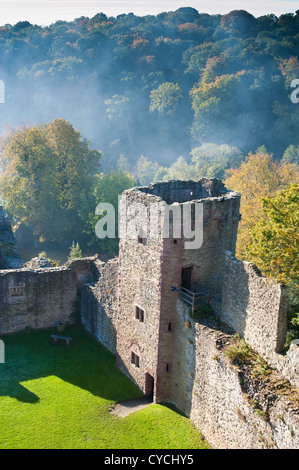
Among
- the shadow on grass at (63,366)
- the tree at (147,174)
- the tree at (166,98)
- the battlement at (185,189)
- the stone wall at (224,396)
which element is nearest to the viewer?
the stone wall at (224,396)

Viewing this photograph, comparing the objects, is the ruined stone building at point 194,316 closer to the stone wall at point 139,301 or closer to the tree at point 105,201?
the stone wall at point 139,301

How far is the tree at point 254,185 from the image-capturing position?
34406 mm

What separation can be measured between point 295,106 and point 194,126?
1605cm

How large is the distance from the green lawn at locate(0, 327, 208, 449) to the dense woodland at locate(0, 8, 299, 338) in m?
12.8

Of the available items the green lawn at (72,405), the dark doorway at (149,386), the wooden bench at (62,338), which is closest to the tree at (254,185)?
the wooden bench at (62,338)

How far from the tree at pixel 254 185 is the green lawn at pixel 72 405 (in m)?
15.1

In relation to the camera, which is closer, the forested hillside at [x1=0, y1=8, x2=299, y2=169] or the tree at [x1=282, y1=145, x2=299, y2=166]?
the tree at [x1=282, y1=145, x2=299, y2=166]

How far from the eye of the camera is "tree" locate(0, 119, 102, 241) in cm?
4394

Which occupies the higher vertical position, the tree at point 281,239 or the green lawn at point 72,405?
the tree at point 281,239

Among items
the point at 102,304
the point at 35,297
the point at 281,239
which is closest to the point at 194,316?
the point at 281,239

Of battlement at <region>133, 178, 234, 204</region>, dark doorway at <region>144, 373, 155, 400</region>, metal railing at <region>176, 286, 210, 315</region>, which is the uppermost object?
battlement at <region>133, 178, 234, 204</region>

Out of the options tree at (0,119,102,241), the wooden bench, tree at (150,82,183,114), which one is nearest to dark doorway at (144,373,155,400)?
the wooden bench

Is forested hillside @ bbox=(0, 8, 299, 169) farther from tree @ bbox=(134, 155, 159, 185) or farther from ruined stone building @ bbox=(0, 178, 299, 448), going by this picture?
ruined stone building @ bbox=(0, 178, 299, 448)

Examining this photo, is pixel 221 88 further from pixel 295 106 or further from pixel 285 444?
pixel 285 444
